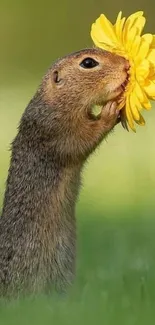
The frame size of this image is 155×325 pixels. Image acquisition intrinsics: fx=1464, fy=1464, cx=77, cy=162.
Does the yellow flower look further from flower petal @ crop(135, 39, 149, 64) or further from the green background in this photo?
the green background

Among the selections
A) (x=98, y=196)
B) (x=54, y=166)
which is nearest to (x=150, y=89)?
(x=54, y=166)

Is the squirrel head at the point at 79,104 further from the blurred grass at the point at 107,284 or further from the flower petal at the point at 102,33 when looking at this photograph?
the blurred grass at the point at 107,284

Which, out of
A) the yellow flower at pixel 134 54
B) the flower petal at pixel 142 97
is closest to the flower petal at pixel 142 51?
the yellow flower at pixel 134 54

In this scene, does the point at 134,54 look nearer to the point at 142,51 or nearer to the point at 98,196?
the point at 142,51

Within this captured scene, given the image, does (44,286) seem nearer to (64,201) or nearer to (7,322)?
(64,201)

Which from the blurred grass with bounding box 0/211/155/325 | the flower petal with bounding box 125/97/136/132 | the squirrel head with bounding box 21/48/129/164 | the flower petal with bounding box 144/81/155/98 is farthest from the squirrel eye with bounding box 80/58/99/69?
the blurred grass with bounding box 0/211/155/325

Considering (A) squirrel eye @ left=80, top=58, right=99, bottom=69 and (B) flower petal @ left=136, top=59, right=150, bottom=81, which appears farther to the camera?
(A) squirrel eye @ left=80, top=58, right=99, bottom=69
